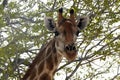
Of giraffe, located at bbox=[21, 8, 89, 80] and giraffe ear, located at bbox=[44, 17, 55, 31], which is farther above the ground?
giraffe ear, located at bbox=[44, 17, 55, 31]

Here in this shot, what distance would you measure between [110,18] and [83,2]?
980mm

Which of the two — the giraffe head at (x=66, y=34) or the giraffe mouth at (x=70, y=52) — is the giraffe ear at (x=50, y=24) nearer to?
the giraffe head at (x=66, y=34)

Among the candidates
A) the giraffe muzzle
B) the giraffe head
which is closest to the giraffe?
the giraffe head

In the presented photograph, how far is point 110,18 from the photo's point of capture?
30.2 feet

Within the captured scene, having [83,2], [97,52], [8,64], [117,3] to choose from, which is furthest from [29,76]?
[117,3]

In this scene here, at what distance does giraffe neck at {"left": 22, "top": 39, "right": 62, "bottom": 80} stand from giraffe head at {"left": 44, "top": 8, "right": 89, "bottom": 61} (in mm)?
A: 270

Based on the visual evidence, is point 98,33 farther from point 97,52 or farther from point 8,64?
point 8,64

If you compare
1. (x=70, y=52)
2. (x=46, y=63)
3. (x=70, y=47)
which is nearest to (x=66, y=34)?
(x=70, y=47)

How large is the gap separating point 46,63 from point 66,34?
0.95 metres

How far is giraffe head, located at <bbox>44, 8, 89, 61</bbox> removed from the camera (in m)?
6.03

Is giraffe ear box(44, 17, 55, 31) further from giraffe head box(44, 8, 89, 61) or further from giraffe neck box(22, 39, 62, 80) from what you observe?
giraffe neck box(22, 39, 62, 80)

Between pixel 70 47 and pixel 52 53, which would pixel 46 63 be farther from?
pixel 70 47

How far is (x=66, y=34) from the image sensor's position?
6.42 m

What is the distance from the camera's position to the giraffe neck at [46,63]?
22.3 ft
